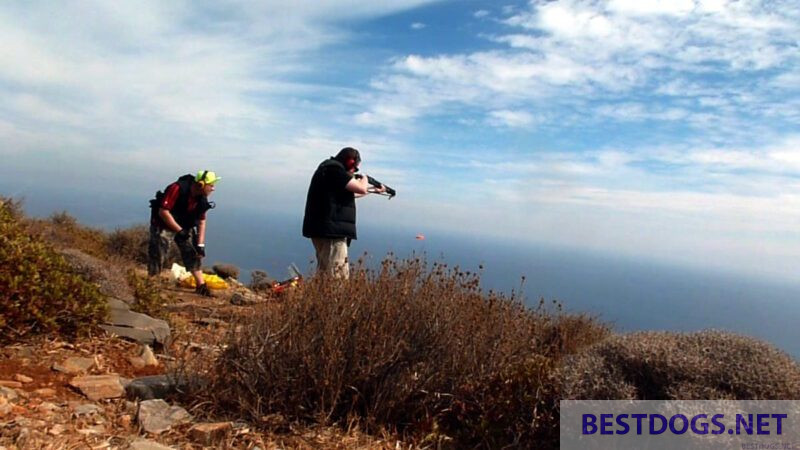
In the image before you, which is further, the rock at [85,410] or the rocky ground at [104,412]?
the rock at [85,410]

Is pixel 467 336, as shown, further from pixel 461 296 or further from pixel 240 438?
pixel 240 438

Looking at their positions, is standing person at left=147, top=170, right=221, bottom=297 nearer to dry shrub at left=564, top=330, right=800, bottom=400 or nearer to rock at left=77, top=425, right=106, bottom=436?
rock at left=77, top=425, right=106, bottom=436

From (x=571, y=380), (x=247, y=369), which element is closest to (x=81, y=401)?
(x=247, y=369)

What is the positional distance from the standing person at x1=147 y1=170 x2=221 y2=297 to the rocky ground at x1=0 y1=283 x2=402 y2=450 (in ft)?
13.2

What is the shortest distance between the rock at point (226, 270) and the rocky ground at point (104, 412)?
325 inches

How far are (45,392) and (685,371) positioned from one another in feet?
12.2

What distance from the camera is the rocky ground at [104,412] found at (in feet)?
9.72

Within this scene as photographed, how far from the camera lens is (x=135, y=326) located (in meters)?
4.90

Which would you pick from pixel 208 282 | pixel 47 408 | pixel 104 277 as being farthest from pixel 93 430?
pixel 208 282

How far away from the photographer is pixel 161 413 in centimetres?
328

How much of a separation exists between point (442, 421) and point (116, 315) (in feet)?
9.81

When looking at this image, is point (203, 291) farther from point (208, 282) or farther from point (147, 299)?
point (147, 299)

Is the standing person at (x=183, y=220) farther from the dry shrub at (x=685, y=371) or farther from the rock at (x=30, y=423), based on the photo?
the dry shrub at (x=685, y=371)

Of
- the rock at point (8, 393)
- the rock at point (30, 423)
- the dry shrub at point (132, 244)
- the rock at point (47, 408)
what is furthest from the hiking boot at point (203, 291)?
the dry shrub at point (132, 244)
